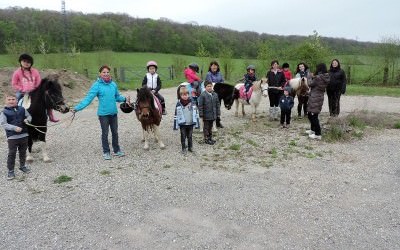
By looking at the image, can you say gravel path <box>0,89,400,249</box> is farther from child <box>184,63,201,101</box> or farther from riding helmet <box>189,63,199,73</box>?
riding helmet <box>189,63,199,73</box>

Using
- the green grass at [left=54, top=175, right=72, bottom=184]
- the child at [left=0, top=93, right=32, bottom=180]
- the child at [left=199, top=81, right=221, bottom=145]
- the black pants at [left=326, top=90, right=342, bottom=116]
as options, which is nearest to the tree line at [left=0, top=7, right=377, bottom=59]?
the black pants at [left=326, top=90, right=342, bottom=116]

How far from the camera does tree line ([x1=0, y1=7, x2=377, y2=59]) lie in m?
36.3

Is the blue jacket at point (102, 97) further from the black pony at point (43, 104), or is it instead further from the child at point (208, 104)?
the child at point (208, 104)

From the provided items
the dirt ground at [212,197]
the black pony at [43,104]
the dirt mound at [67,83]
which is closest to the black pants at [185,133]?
the dirt ground at [212,197]

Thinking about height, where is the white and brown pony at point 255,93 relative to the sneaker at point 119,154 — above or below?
above

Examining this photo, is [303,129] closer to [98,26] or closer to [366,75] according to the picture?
[366,75]

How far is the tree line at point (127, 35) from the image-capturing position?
36.3 meters

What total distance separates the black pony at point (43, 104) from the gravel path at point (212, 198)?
2.10 feet

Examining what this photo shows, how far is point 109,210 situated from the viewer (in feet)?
14.3

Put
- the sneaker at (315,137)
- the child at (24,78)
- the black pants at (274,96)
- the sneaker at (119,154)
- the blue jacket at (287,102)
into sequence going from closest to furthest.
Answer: the child at (24,78)
the sneaker at (119,154)
the sneaker at (315,137)
the blue jacket at (287,102)
the black pants at (274,96)

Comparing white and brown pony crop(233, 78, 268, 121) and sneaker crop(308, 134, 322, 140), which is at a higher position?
white and brown pony crop(233, 78, 268, 121)

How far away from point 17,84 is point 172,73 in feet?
86.2

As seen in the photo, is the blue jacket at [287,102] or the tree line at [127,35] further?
the tree line at [127,35]

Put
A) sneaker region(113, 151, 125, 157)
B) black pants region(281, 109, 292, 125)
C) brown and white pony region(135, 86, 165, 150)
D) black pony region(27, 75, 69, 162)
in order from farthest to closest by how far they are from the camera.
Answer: black pants region(281, 109, 292, 125), sneaker region(113, 151, 125, 157), brown and white pony region(135, 86, 165, 150), black pony region(27, 75, 69, 162)
